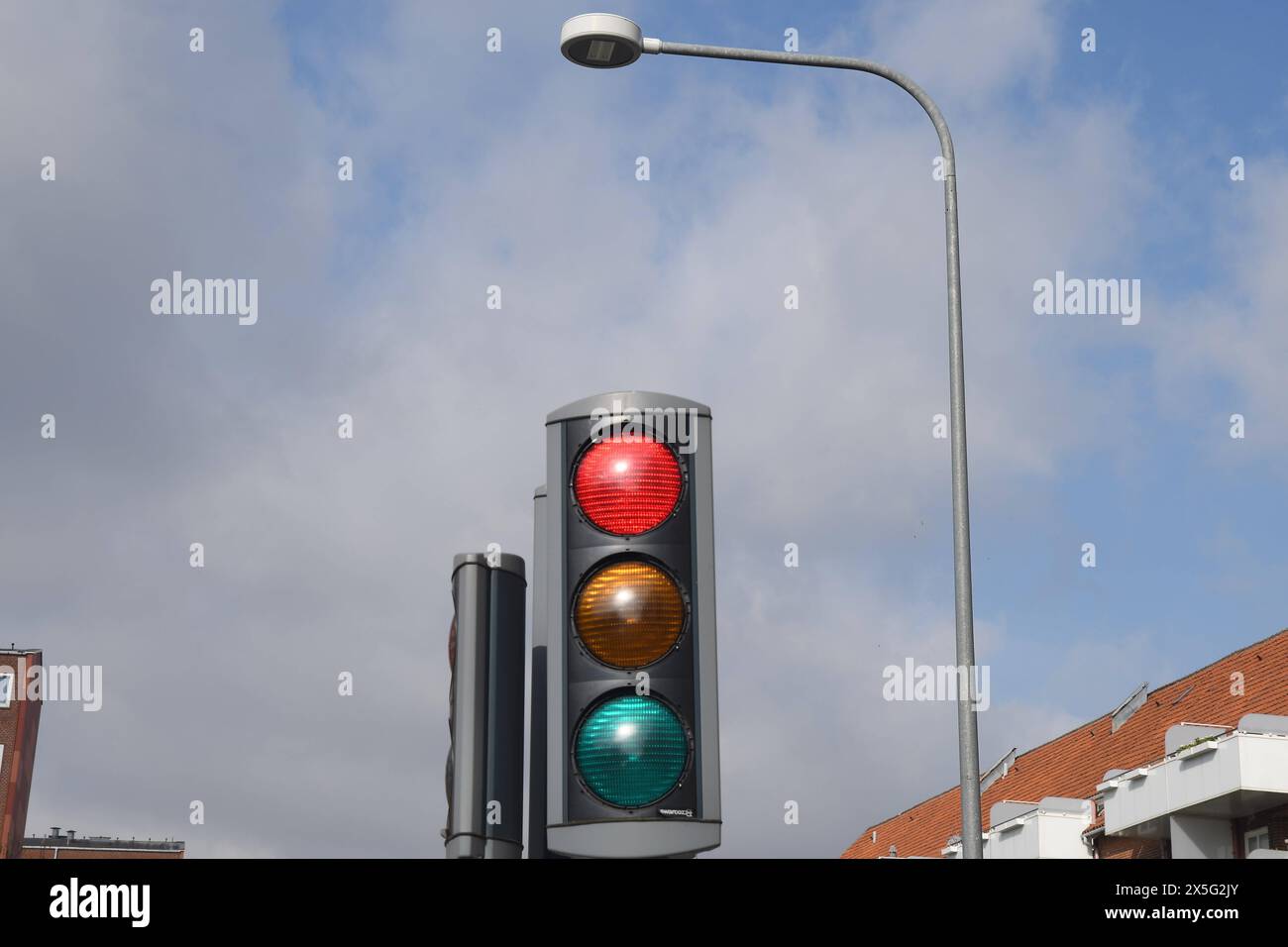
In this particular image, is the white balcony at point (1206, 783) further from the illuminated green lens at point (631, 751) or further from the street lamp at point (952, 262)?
the illuminated green lens at point (631, 751)

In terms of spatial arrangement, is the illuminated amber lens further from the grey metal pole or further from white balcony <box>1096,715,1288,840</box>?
white balcony <box>1096,715,1288,840</box>

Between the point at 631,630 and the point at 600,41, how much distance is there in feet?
16.4

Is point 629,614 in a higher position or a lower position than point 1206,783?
lower

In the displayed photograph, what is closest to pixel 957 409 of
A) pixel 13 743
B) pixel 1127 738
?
pixel 1127 738

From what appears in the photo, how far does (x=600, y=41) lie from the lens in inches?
332

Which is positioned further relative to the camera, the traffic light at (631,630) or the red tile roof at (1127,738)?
the red tile roof at (1127,738)

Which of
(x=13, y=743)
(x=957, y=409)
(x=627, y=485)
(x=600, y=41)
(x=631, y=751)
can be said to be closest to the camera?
(x=631, y=751)

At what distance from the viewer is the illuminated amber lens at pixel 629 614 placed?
13.7ft

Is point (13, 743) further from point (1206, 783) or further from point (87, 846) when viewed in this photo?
point (1206, 783)

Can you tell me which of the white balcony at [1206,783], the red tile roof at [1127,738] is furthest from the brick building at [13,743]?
the white balcony at [1206,783]

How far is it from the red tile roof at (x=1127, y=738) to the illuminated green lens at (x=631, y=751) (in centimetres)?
3597

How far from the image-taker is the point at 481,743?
438cm
